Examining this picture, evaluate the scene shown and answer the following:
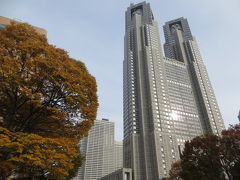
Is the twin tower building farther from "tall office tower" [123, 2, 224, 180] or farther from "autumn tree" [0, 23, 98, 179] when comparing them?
"autumn tree" [0, 23, 98, 179]

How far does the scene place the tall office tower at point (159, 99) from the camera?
108938 millimetres

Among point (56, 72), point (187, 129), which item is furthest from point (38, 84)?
point (187, 129)

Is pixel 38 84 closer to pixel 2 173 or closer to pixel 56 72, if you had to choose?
pixel 56 72

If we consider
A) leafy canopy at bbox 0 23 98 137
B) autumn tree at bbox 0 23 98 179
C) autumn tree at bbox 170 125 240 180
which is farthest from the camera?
autumn tree at bbox 170 125 240 180

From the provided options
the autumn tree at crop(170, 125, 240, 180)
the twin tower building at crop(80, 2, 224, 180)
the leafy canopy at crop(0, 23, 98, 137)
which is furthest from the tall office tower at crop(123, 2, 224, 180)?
the leafy canopy at crop(0, 23, 98, 137)

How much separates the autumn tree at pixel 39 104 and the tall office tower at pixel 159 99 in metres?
93.7

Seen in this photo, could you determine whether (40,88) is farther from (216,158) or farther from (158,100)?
(158,100)

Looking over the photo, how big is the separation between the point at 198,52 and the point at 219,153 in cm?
15520

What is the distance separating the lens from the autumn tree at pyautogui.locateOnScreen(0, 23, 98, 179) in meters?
10.2

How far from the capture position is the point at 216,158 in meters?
25.5

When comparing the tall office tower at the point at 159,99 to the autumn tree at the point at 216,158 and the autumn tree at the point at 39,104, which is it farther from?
the autumn tree at the point at 39,104

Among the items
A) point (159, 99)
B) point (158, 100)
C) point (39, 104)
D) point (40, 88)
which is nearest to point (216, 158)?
A: point (39, 104)

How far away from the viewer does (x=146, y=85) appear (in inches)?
5221

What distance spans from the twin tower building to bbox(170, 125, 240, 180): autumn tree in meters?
68.8
